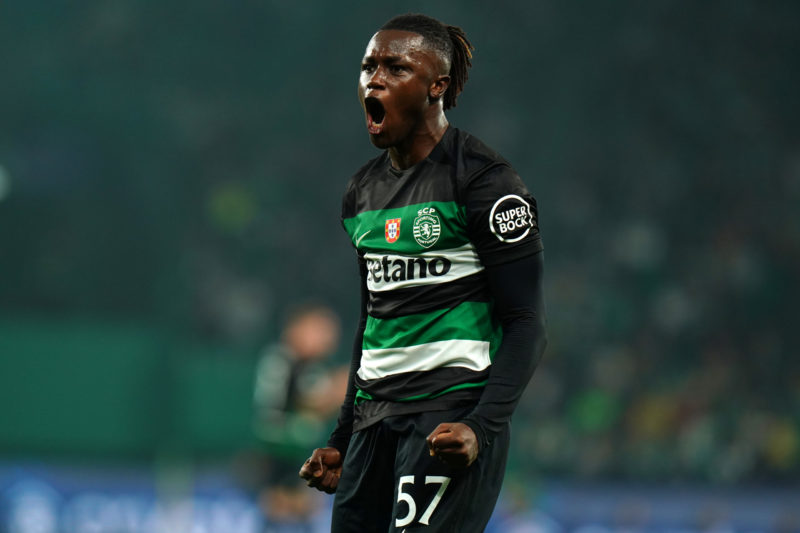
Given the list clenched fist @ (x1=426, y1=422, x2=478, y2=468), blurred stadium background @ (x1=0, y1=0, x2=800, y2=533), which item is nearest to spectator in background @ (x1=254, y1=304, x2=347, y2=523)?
blurred stadium background @ (x1=0, y1=0, x2=800, y2=533)

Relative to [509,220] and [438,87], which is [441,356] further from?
[438,87]

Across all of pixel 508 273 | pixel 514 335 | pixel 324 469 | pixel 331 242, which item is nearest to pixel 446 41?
pixel 508 273

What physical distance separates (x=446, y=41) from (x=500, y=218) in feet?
1.50

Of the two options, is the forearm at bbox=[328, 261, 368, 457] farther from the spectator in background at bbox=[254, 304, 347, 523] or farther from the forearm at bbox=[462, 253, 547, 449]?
the spectator in background at bbox=[254, 304, 347, 523]

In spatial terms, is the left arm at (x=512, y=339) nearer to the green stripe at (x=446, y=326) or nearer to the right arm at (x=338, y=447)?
the green stripe at (x=446, y=326)

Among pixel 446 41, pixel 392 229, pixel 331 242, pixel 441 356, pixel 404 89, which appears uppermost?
pixel 446 41

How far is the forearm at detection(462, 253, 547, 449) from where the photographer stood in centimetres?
217

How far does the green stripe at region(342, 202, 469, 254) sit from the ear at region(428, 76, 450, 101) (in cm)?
26

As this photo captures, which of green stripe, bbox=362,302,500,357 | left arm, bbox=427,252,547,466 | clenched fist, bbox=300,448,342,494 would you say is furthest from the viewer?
clenched fist, bbox=300,448,342,494

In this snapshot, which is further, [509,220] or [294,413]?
[294,413]

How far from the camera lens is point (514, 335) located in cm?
221

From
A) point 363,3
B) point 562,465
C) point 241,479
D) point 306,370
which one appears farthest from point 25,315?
point 363,3

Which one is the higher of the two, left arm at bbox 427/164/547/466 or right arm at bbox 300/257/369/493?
left arm at bbox 427/164/547/466

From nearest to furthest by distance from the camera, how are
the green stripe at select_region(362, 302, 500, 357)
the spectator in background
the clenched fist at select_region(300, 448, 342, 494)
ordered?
1. the green stripe at select_region(362, 302, 500, 357)
2. the clenched fist at select_region(300, 448, 342, 494)
3. the spectator in background
